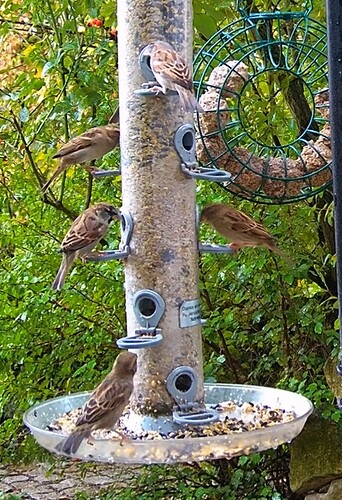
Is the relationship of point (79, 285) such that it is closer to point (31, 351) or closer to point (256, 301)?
point (31, 351)

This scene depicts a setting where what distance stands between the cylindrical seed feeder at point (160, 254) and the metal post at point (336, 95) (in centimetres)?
83

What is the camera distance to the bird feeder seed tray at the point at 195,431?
182cm

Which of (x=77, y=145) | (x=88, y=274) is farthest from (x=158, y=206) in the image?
(x=88, y=274)

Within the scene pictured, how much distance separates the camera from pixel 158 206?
2297 mm

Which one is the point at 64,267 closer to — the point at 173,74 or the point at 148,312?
the point at 148,312

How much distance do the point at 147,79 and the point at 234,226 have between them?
18.6 inches

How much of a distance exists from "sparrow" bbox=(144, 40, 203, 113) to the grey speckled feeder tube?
0.32 feet

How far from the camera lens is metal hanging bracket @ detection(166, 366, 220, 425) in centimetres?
218

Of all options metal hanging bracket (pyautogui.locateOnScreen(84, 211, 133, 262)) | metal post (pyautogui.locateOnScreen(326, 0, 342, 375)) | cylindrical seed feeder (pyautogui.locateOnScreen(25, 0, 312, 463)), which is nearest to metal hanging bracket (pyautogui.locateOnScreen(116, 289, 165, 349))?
cylindrical seed feeder (pyautogui.locateOnScreen(25, 0, 312, 463))

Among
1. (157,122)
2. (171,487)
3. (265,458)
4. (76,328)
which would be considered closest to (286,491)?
(265,458)

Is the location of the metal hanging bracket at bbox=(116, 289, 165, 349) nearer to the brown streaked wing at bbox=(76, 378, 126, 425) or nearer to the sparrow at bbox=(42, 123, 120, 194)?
the brown streaked wing at bbox=(76, 378, 126, 425)

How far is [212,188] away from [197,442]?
5.91 ft

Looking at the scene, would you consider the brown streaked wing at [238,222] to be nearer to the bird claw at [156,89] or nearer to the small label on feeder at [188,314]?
the small label on feeder at [188,314]

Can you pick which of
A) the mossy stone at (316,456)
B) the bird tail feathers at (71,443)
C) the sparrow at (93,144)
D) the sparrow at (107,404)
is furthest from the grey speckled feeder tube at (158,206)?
the mossy stone at (316,456)
